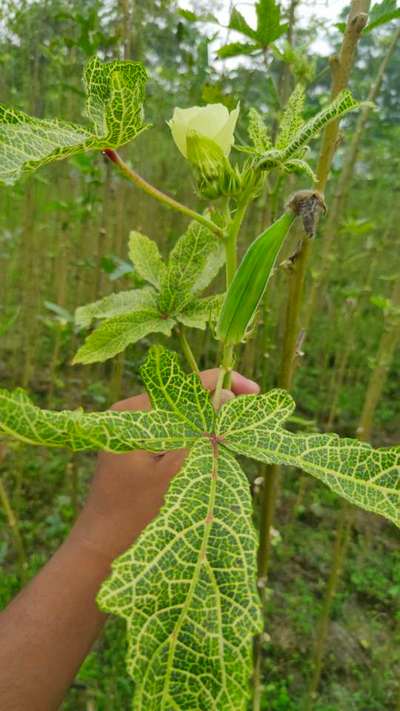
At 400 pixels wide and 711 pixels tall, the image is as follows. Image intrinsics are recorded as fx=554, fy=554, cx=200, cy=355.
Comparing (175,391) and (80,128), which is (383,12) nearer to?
(80,128)

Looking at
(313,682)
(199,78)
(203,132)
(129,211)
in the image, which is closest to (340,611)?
(313,682)

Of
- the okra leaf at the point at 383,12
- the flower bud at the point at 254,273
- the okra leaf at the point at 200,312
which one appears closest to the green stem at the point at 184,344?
the okra leaf at the point at 200,312

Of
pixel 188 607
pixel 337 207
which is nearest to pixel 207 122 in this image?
pixel 188 607

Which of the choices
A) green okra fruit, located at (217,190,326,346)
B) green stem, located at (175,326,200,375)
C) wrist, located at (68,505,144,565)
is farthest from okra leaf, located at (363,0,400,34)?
wrist, located at (68,505,144,565)

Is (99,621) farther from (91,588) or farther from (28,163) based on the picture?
(28,163)

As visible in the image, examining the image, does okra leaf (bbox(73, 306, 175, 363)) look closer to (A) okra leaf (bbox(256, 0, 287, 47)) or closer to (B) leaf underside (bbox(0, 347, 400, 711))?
(B) leaf underside (bbox(0, 347, 400, 711))

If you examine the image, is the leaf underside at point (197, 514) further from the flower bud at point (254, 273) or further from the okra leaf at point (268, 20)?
the okra leaf at point (268, 20)
